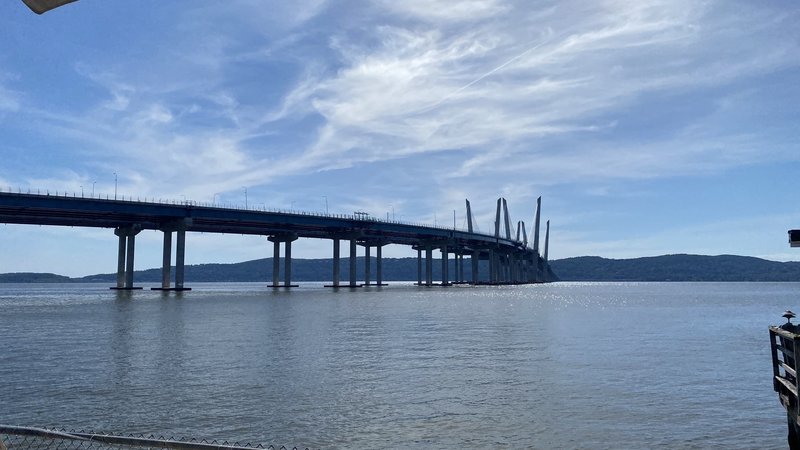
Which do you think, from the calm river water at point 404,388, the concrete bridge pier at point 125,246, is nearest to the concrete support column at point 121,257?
the concrete bridge pier at point 125,246

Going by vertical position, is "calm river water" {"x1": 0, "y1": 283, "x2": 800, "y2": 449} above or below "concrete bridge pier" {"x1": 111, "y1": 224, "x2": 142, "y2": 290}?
below

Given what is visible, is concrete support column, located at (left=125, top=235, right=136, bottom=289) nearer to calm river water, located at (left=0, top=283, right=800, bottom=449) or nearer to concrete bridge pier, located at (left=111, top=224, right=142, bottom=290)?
concrete bridge pier, located at (left=111, top=224, right=142, bottom=290)

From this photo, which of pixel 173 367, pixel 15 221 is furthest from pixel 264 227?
pixel 173 367

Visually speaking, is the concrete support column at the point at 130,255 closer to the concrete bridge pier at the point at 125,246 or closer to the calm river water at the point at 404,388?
the concrete bridge pier at the point at 125,246

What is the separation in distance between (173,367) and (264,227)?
140871mm

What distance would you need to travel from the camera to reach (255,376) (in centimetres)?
3030

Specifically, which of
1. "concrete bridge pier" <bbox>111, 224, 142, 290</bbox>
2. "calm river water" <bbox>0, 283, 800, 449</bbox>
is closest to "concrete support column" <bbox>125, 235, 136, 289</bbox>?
"concrete bridge pier" <bbox>111, 224, 142, 290</bbox>

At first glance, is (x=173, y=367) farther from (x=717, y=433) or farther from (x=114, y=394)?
(x=717, y=433)

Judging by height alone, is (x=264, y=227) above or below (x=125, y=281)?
above

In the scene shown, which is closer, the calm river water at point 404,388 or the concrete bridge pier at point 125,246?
the calm river water at point 404,388

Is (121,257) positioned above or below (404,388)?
above

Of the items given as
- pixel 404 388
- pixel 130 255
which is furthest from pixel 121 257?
pixel 404 388

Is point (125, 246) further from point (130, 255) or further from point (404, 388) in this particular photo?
point (404, 388)

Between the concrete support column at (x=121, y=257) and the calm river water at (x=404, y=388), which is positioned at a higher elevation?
the concrete support column at (x=121, y=257)
